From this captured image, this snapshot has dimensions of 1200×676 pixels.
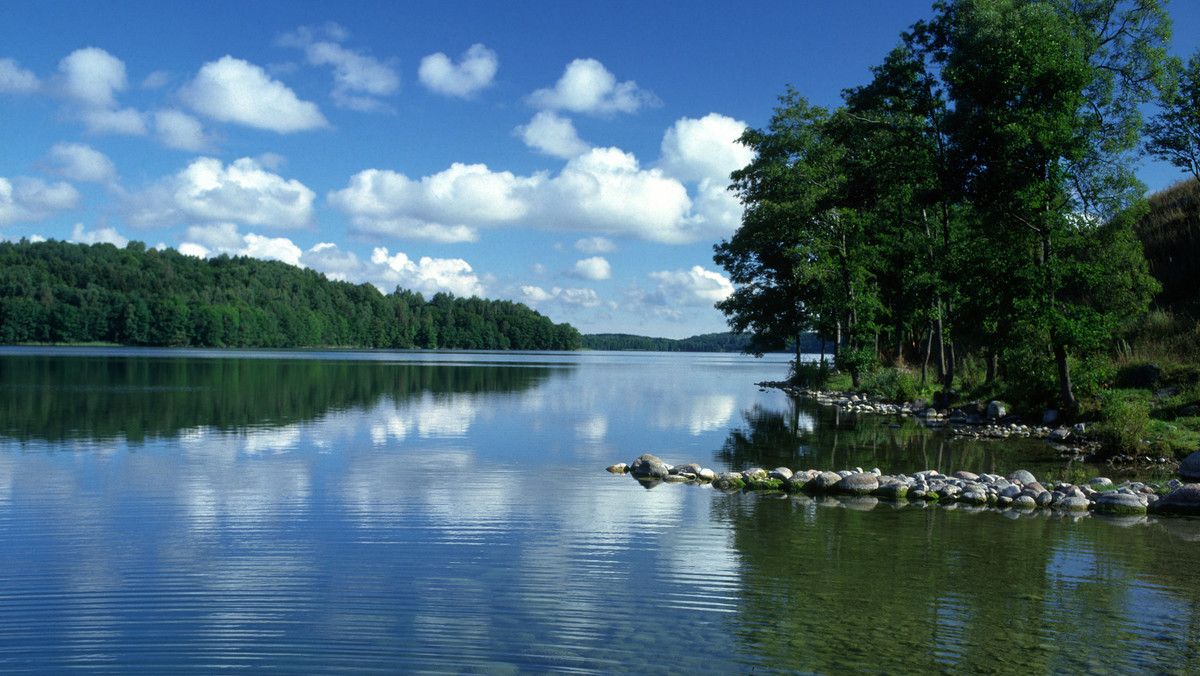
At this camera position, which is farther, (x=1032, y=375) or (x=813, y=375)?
(x=813, y=375)

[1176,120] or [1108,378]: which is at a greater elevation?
[1176,120]

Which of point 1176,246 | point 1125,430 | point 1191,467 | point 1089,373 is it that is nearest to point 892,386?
point 1089,373

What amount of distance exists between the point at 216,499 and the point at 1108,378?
24959 mm

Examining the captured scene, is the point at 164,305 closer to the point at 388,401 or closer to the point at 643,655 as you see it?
the point at 388,401

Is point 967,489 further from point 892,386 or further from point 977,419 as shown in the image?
point 892,386

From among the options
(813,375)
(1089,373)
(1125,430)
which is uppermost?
(1089,373)

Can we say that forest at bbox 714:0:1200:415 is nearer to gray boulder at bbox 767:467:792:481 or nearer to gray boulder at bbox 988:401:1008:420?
gray boulder at bbox 988:401:1008:420

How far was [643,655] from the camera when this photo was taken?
6.61 metres

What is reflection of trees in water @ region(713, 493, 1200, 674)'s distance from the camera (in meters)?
6.67

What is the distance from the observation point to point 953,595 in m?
8.29

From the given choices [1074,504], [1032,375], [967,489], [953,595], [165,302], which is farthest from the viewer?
[165,302]

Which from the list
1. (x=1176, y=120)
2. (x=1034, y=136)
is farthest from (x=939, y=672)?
(x=1176, y=120)

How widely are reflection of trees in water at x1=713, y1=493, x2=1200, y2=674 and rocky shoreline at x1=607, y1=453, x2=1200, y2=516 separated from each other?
3.71ft

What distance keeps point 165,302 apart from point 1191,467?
5883 inches
